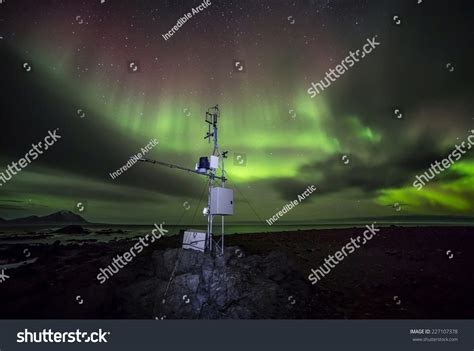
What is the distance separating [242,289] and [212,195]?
167 inches

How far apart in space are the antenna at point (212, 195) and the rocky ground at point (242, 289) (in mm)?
686

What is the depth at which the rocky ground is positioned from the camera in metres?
8.43

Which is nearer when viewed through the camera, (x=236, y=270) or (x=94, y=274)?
(x=236, y=270)

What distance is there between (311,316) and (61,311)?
9.79 metres

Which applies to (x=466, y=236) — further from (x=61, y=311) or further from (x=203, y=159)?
(x=61, y=311)

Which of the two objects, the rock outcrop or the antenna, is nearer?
the rock outcrop

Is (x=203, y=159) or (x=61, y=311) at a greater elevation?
(x=203, y=159)

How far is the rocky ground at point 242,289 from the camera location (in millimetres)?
8430

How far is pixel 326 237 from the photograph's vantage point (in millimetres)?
23359

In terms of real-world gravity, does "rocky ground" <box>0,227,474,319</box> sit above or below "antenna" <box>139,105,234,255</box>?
below

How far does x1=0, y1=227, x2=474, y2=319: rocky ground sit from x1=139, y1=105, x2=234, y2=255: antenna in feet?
2.25
